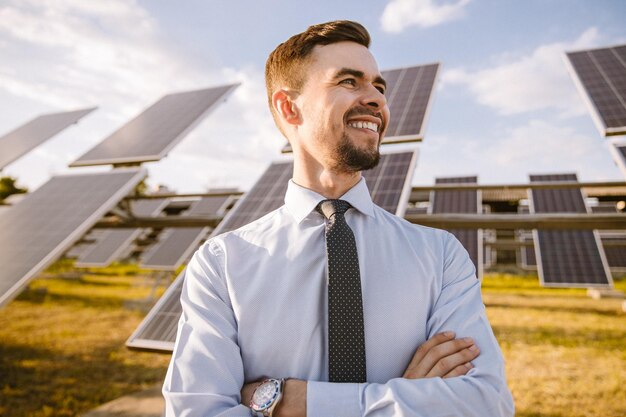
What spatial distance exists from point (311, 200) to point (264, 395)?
1060 millimetres

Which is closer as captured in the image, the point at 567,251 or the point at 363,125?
the point at 363,125

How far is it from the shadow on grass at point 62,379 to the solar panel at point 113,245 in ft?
21.2

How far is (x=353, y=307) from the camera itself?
1784mm

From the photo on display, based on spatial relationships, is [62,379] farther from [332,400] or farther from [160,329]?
[332,400]

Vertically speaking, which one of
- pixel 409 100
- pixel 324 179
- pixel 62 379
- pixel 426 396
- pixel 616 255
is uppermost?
pixel 616 255

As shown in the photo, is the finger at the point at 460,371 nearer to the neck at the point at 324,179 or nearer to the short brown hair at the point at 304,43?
the neck at the point at 324,179

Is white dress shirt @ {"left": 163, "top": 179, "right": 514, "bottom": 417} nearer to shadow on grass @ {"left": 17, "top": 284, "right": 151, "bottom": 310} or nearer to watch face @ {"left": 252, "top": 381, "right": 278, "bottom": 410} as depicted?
watch face @ {"left": 252, "top": 381, "right": 278, "bottom": 410}

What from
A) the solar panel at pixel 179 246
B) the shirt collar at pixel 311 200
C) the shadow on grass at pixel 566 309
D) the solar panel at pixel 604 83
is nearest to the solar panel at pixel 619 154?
the solar panel at pixel 604 83

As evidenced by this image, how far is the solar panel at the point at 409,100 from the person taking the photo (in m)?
6.46

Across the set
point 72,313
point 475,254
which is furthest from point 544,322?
point 72,313

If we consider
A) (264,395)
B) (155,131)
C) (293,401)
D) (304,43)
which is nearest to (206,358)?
(264,395)

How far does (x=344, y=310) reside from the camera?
1.78 metres

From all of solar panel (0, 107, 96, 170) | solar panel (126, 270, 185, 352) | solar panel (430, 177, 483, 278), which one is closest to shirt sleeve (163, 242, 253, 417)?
solar panel (126, 270, 185, 352)

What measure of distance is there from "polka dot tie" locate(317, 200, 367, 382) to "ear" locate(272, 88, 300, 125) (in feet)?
2.44
